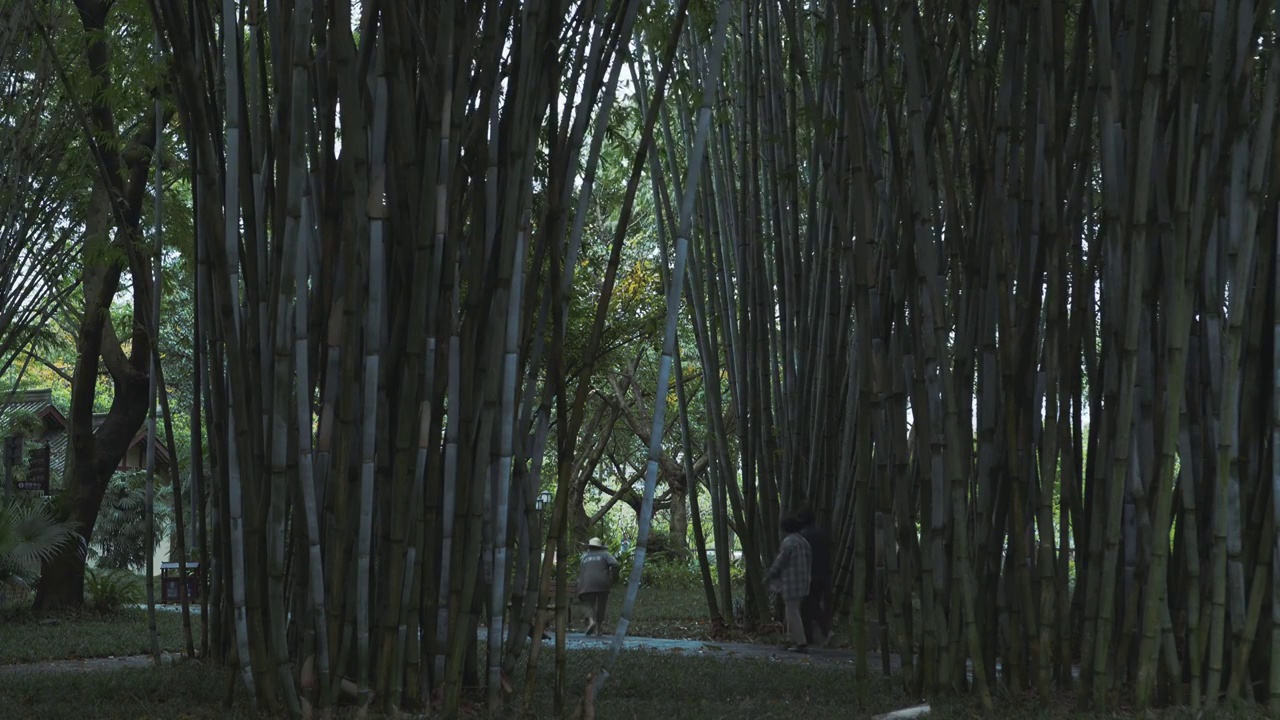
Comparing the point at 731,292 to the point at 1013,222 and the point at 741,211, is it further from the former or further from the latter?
the point at 1013,222

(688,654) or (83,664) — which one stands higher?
(688,654)

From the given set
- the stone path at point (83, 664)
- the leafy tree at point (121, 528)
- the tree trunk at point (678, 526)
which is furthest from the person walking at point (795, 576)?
the leafy tree at point (121, 528)

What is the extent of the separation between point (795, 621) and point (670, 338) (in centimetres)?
319

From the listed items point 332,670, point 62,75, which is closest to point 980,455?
point 332,670

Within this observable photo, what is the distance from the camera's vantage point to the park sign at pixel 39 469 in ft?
28.4

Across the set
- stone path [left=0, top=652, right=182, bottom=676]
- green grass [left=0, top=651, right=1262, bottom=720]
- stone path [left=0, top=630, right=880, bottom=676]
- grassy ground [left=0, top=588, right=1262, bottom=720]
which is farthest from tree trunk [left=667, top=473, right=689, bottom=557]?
green grass [left=0, top=651, right=1262, bottom=720]

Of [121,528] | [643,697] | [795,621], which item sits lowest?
[643,697]

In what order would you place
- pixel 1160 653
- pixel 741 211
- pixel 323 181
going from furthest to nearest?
pixel 741 211 → pixel 1160 653 → pixel 323 181

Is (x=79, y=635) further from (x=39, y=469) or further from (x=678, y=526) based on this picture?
(x=678, y=526)

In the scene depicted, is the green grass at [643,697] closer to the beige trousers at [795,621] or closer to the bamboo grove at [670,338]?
the bamboo grove at [670,338]

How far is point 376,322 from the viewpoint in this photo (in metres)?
2.66

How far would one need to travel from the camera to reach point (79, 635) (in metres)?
6.57

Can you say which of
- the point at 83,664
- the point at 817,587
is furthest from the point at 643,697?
the point at 83,664

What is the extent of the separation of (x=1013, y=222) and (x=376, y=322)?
171cm
